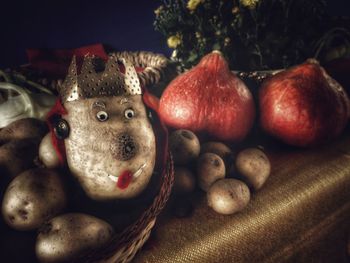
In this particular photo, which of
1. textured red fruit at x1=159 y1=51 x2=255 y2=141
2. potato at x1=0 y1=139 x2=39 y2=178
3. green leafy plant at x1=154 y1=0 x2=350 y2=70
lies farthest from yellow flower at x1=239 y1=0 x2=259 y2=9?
potato at x1=0 y1=139 x2=39 y2=178

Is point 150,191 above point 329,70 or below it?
below

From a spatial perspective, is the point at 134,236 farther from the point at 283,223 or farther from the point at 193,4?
the point at 193,4

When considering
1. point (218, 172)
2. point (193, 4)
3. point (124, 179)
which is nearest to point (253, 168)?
point (218, 172)

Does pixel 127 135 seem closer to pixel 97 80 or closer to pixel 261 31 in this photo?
pixel 97 80

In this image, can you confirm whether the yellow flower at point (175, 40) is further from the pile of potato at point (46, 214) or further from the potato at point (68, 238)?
the potato at point (68, 238)

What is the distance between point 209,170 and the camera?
64 cm

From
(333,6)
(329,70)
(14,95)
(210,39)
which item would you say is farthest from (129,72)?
(333,6)

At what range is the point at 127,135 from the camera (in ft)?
1.63

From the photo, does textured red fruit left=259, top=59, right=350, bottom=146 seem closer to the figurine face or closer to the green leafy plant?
the green leafy plant

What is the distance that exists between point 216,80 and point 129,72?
0.34 m

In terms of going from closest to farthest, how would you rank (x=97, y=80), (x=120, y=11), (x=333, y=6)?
1. (x=97, y=80)
2. (x=120, y=11)
3. (x=333, y=6)

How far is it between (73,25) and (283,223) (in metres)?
1.50

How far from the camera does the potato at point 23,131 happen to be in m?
0.68

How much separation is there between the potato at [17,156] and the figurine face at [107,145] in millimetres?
173
